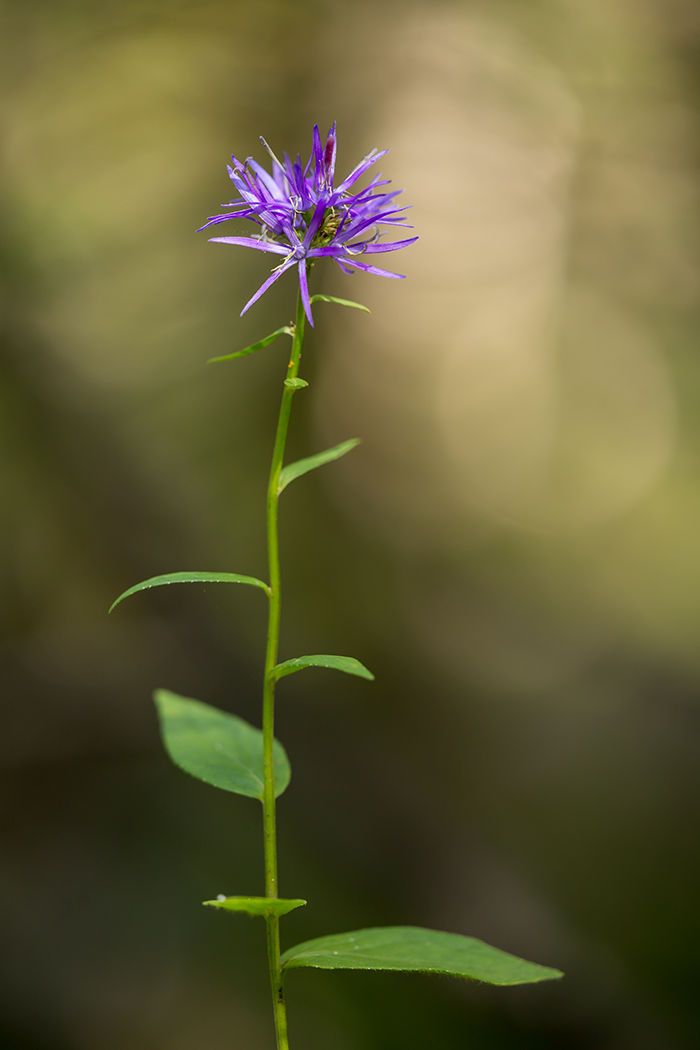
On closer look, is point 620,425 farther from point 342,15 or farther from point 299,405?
point 342,15

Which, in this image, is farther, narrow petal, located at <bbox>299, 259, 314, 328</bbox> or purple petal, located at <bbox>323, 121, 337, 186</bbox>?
purple petal, located at <bbox>323, 121, 337, 186</bbox>

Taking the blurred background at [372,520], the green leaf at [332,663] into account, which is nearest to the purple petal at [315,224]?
the green leaf at [332,663]

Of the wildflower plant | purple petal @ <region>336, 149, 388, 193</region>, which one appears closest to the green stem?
the wildflower plant

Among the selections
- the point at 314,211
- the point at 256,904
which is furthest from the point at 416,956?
the point at 314,211

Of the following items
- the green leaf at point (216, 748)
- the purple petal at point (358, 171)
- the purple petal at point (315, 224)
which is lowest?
the green leaf at point (216, 748)

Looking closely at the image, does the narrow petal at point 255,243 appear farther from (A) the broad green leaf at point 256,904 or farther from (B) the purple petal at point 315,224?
(A) the broad green leaf at point 256,904

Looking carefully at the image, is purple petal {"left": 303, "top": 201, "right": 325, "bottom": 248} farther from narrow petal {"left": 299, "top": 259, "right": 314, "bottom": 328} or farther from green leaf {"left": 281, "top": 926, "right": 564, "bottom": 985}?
green leaf {"left": 281, "top": 926, "right": 564, "bottom": 985}

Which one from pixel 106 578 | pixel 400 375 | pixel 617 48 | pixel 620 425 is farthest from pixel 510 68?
pixel 106 578
